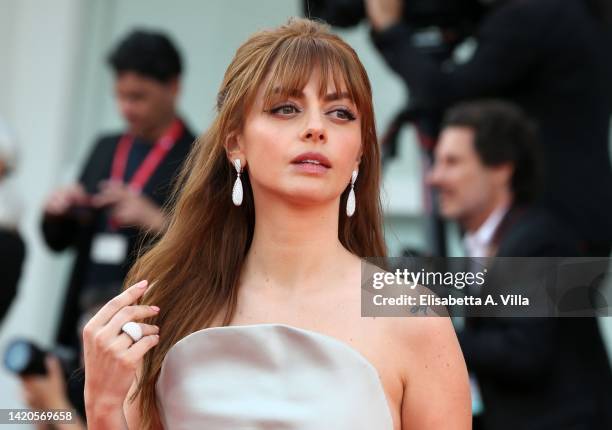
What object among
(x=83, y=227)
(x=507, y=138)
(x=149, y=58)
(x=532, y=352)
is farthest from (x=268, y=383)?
(x=149, y=58)

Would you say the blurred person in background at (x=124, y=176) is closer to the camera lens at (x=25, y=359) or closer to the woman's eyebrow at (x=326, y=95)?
the camera lens at (x=25, y=359)

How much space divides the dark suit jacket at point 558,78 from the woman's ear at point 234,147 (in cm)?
142

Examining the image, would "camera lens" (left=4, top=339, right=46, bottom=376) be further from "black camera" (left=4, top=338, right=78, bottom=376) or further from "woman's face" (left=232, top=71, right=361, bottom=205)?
"woman's face" (left=232, top=71, right=361, bottom=205)

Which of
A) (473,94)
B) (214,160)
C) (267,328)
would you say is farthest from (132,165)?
(267,328)

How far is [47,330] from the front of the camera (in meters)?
6.09

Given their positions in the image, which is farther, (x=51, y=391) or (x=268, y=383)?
(x=51, y=391)

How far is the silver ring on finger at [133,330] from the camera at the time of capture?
6.82 feet

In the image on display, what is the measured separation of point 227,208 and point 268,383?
0.44 metres

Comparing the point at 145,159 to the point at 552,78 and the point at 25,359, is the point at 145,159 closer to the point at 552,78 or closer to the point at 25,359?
the point at 25,359

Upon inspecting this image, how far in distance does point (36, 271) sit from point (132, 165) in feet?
6.71

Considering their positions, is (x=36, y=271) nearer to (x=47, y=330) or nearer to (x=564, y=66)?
(x=47, y=330)

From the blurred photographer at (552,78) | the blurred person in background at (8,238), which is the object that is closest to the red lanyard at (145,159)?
the blurred person in background at (8,238)

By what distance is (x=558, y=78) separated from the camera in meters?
3.60

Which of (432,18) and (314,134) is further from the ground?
(432,18)
